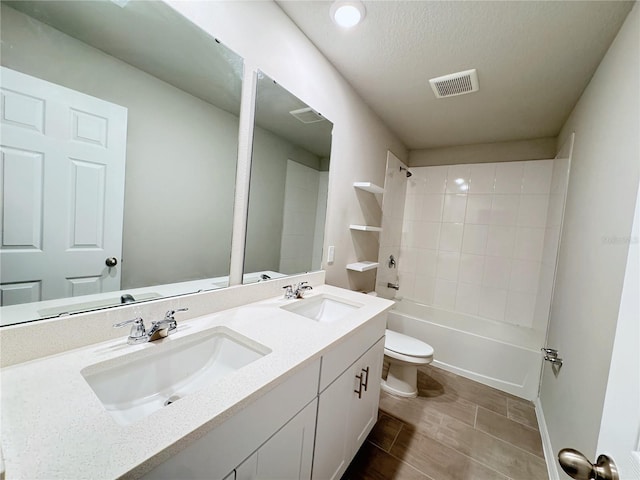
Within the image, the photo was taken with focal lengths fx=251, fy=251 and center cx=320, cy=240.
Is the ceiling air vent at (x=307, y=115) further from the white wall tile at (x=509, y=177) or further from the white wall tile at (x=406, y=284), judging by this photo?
the white wall tile at (x=406, y=284)

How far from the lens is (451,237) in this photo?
305 centimetres

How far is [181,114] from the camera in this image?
1.05m

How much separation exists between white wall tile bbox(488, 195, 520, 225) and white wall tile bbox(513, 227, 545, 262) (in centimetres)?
14

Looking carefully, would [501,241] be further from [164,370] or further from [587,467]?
[164,370]

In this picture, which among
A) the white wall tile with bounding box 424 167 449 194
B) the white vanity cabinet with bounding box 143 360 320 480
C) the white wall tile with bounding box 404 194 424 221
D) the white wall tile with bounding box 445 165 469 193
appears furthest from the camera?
the white wall tile with bounding box 404 194 424 221

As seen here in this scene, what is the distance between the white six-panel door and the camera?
26.3 inches

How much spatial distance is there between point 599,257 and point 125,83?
2096mm

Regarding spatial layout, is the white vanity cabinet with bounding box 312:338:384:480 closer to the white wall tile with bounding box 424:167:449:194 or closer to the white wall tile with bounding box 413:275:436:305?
the white wall tile with bounding box 413:275:436:305

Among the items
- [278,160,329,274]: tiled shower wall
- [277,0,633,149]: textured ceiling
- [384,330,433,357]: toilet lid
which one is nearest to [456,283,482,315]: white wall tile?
[384,330,433,357]: toilet lid

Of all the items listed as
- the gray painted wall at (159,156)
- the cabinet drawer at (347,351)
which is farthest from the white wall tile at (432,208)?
the gray painted wall at (159,156)

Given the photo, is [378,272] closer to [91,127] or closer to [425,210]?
[425,210]

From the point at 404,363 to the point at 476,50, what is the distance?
Result: 2.18m

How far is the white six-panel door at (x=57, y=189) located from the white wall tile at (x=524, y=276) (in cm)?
336

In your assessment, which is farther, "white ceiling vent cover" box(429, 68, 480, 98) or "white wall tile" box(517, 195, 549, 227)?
"white wall tile" box(517, 195, 549, 227)
